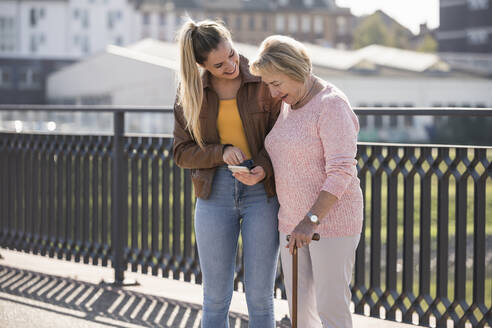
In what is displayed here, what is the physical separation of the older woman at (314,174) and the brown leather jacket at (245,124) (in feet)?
0.38

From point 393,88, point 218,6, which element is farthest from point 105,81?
point 218,6

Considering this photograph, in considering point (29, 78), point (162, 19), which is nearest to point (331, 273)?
point (29, 78)

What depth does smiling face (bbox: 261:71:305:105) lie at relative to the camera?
11.1 feet

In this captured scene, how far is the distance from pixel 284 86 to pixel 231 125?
0.48 metres

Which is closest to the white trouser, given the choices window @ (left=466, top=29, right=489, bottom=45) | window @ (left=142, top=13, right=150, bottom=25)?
window @ (left=466, top=29, right=489, bottom=45)

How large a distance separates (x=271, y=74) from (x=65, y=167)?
404cm

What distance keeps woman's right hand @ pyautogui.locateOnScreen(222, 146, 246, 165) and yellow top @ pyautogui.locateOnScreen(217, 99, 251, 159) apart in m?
0.10

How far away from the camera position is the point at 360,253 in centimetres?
531

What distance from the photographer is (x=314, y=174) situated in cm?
353

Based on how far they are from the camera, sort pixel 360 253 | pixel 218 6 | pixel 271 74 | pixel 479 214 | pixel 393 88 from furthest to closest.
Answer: pixel 218 6
pixel 393 88
pixel 360 253
pixel 479 214
pixel 271 74

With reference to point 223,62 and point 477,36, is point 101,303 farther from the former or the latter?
point 477,36

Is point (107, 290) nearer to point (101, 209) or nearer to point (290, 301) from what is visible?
point (101, 209)

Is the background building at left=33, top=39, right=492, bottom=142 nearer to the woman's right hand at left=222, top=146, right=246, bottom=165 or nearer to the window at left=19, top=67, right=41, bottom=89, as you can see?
the window at left=19, top=67, right=41, bottom=89

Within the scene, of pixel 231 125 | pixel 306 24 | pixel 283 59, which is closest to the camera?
pixel 283 59
